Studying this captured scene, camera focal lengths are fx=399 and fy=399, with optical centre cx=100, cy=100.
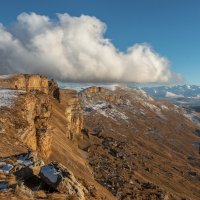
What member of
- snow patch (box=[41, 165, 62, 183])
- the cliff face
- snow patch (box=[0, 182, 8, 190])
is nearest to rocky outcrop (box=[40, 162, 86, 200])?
snow patch (box=[41, 165, 62, 183])

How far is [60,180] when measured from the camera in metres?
27.3

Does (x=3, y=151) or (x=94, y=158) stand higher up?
(x=3, y=151)

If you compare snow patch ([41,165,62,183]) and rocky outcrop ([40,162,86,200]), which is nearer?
rocky outcrop ([40,162,86,200])

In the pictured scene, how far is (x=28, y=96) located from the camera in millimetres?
81500

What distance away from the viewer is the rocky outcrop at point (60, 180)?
88.8 ft

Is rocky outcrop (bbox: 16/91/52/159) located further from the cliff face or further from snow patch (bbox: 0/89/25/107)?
snow patch (bbox: 0/89/25/107)

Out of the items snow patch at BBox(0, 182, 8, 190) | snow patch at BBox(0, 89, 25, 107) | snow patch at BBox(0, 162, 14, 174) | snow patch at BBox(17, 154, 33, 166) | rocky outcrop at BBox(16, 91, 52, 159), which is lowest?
rocky outcrop at BBox(16, 91, 52, 159)

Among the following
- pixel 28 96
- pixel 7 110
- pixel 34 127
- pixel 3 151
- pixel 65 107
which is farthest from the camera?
pixel 65 107

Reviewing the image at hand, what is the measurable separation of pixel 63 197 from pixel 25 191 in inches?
99.0

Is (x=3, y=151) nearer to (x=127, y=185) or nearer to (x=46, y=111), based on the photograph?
(x=46, y=111)

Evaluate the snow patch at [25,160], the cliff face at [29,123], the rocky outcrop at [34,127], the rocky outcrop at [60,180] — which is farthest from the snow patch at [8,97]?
the rocky outcrop at [60,180]

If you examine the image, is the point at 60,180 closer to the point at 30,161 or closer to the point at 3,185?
the point at 3,185

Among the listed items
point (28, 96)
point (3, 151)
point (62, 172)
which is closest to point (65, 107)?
point (28, 96)

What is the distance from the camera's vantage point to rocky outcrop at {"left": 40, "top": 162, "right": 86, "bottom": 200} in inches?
1066
